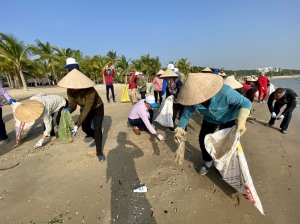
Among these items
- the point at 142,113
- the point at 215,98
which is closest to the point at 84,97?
the point at 142,113

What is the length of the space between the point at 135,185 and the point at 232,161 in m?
1.40

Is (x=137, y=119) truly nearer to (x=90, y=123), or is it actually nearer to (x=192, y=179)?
(x=90, y=123)

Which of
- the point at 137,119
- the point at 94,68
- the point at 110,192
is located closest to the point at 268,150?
the point at 137,119

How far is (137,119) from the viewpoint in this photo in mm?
4512

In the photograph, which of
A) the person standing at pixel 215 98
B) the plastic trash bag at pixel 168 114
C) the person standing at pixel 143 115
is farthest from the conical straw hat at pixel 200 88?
the plastic trash bag at pixel 168 114

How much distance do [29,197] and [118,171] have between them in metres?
1.27

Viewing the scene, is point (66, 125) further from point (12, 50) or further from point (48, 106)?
point (12, 50)

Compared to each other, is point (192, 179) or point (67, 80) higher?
point (67, 80)

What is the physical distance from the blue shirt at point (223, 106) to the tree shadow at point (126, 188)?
116 cm

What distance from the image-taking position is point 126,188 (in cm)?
261

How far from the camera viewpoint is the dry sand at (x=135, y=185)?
218cm

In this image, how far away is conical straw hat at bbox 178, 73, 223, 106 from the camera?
2.10 metres

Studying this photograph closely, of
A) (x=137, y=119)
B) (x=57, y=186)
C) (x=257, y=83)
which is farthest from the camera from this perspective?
(x=257, y=83)

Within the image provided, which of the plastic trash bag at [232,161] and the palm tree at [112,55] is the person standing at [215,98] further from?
the palm tree at [112,55]
